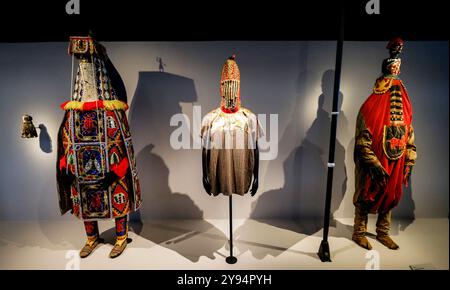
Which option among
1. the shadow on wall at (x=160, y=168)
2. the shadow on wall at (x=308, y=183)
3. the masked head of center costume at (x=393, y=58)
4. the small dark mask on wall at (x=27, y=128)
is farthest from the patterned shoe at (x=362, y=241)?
the small dark mask on wall at (x=27, y=128)

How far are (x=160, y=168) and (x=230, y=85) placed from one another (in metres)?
1.50

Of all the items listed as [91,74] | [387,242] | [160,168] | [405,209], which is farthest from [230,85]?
[405,209]

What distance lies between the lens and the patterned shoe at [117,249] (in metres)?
2.28

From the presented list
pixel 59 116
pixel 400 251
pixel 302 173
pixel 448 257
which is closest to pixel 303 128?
pixel 302 173

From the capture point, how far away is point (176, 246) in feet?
8.05

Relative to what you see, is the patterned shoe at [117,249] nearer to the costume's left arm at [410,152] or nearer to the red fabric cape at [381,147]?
the red fabric cape at [381,147]

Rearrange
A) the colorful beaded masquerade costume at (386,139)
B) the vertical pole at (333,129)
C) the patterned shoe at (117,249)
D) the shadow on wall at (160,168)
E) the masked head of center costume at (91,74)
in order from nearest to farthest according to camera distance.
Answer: the vertical pole at (333,129)
the masked head of center costume at (91,74)
the colorful beaded masquerade costume at (386,139)
the patterned shoe at (117,249)
the shadow on wall at (160,168)

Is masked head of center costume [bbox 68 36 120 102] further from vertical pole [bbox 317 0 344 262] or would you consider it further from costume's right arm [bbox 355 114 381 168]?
costume's right arm [bbox 355 114 381 168]

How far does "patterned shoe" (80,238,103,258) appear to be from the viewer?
2294 mm

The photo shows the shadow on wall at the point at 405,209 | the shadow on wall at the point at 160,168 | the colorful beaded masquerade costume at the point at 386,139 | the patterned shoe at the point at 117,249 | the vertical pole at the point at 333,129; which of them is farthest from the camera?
the shadow on wall at the point at 405,209

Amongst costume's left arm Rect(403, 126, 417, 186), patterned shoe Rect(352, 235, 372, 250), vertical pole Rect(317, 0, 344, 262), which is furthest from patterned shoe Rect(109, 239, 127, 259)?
costume's left arm Rect(403, 126, 417, 186)

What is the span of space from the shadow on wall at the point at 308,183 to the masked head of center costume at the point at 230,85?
113 centimetres
